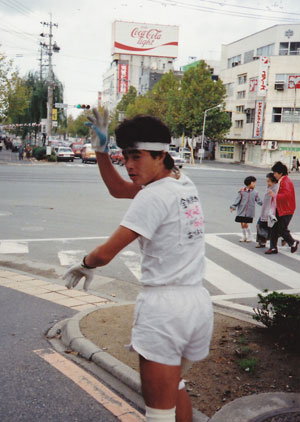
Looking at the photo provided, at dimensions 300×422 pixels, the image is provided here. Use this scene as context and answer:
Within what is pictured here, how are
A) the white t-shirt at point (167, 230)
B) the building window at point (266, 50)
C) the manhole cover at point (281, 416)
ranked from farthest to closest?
the building window at point (266, 50), the manhole cover at point (281, 416), the white t-shirt at point (167, 230)

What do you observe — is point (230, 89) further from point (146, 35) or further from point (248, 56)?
point (146, 35)

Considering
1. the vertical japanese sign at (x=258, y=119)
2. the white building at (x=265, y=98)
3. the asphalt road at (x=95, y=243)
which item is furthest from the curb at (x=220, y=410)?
the vertical japanese sign at (x=258, y=119)

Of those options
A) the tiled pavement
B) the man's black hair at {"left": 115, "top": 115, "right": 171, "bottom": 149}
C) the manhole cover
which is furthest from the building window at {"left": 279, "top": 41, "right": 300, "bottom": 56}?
the man's black hair at {"left": 115, "top": 115, "right": 171, "bottom": 149}

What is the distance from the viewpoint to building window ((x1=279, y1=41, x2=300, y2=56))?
60.0 meters

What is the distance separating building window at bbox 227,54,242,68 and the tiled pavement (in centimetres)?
6823

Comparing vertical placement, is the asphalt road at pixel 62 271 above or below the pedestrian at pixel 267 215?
below

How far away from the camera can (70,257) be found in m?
8.67

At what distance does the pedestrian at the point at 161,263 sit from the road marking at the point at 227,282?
15.9ft

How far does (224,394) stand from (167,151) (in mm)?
2158

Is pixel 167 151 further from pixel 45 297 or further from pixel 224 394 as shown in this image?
pixel 45 297

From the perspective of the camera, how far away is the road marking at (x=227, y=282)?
23.3 ft

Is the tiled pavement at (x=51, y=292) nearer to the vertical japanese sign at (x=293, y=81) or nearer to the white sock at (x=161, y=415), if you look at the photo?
the white sock at (x=161, y=415)

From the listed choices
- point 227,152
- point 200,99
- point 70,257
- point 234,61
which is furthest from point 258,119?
point 70,257

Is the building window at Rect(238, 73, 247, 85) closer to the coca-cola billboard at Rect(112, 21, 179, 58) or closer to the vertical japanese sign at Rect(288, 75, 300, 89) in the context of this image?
the vertical japanese sign at Rect(288, 75, 300, 89)
